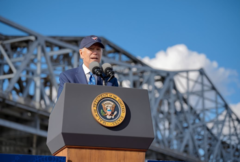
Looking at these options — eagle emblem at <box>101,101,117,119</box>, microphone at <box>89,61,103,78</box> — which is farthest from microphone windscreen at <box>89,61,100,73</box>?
eagle emblem at <box>101,101,117,119</box>

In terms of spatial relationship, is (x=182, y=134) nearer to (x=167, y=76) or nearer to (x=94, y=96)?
(x=167, y=76)

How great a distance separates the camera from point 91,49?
4.82m

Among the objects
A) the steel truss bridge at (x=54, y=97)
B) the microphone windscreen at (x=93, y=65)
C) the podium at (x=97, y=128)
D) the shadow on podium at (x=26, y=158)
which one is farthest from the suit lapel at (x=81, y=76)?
the steel truss bridge at (x=54, y=97)

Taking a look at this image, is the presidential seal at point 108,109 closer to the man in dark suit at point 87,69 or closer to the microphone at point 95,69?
the microphone at point 95,69

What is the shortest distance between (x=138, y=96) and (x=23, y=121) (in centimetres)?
3380

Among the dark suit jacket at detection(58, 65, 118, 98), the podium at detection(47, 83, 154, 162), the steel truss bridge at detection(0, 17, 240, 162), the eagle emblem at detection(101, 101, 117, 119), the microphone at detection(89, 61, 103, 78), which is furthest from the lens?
the steel truss bridge at detection(0, 17, 240, 162)

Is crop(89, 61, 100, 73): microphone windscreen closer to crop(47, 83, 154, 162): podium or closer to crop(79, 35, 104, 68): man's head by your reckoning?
crop(79, 35, 104, 68): man's head

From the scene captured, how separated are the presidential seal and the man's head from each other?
3.03 ft

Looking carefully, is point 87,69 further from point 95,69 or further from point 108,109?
point 108,109

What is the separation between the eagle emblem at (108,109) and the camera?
3922 mm

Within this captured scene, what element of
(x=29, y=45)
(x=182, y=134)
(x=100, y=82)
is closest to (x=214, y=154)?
(x=182, y=134)

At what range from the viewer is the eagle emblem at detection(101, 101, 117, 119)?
3.92 meters

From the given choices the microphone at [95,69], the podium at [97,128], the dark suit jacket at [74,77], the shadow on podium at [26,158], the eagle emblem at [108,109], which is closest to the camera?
the shadow on podium at [26,158]

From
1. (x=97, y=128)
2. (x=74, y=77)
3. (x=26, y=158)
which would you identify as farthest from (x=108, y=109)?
(x=74, y=77)
